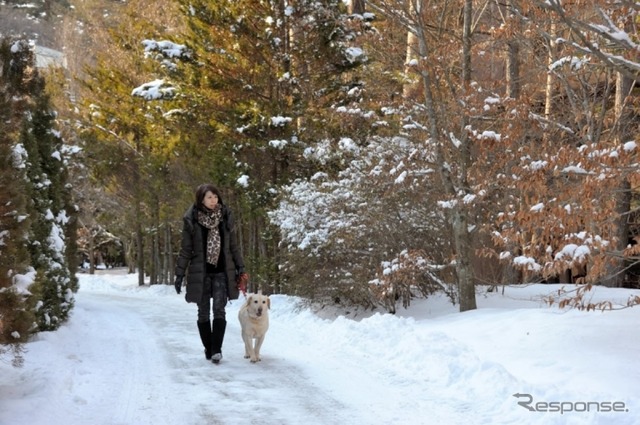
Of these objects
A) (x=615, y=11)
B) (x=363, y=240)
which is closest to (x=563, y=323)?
(x=615, y=11)

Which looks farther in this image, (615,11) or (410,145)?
(410,145)

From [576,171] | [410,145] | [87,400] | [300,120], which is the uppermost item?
[300,120]

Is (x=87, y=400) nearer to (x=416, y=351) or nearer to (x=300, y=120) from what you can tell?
(x=416, y=351)

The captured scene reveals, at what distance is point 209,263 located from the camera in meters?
7.27

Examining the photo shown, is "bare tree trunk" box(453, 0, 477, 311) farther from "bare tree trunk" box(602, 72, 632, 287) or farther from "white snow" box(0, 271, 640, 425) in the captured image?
"bare tree trunk" box(602, 72, 632, 287)

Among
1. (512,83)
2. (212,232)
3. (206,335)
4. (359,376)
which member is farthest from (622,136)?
(206,335)

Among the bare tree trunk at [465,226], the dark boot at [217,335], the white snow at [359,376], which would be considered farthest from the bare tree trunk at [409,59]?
the dark boot at [217,335]

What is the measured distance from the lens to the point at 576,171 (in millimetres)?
5363

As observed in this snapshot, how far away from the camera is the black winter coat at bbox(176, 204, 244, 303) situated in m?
7.12

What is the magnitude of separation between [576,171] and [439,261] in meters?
6.28

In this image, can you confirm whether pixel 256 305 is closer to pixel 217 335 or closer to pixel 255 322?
pixel 255 322

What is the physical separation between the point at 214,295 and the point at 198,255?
0.52 m

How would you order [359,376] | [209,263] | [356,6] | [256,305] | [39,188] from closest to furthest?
[359,376]
[256,305]
[209,263]
[39,188]
[356,6]

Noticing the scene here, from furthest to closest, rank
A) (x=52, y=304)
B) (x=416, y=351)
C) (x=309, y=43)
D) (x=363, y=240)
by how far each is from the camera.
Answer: (x=309, y=43)
(x=363, y=240)
(x=52, y=304)
(x=416, y=351)
